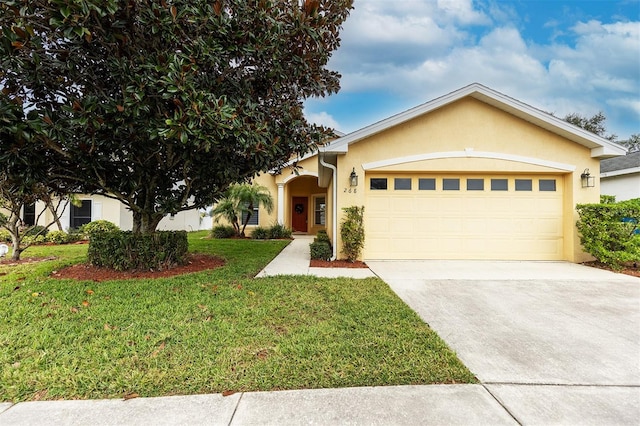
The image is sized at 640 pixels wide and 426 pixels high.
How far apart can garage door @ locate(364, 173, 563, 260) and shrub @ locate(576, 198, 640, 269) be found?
970mm

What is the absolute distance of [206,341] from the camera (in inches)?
131

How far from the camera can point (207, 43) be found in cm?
480

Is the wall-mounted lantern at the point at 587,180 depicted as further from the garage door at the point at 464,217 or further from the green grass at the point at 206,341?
the green grass at the point at 206,341

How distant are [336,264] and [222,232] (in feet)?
29.7

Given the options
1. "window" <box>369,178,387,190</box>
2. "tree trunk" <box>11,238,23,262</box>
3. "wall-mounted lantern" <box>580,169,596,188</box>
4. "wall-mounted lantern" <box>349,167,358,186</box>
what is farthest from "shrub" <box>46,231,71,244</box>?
"wall-mounted lantern" <box>580,169,596,188</box>

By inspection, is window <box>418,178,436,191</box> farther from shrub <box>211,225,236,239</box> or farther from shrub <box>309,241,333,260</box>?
shrub <box>211,225,236,239</box>

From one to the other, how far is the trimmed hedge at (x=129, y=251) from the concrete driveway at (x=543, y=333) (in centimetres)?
516

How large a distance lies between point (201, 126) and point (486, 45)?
11457 millimetres

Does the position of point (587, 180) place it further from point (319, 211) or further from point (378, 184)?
point (319, 211)

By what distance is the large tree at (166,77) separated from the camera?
14.5 ft

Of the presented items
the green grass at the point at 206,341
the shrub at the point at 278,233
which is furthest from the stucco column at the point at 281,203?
the green grass at the point at 206,341

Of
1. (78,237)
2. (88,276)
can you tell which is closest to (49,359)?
(88,276)

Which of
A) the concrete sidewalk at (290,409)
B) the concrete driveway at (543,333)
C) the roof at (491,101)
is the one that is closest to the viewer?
the concrete sidewalk at (290,409)

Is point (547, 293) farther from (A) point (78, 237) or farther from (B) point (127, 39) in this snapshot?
(A) point (78, 237)
